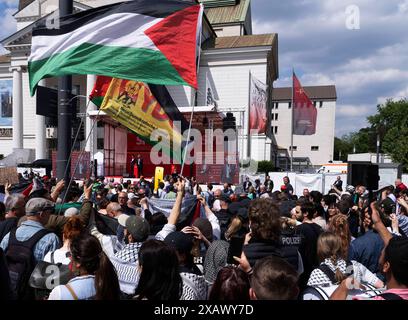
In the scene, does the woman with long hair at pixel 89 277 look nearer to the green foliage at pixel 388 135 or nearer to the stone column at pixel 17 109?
the green foliage at pixel 388 135

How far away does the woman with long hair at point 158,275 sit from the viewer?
2.23 metres

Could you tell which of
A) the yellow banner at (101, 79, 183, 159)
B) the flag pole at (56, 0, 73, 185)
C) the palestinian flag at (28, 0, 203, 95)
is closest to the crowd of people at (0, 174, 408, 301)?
the flag pole at (56, 0, 73, 185)

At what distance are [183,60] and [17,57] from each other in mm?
43213

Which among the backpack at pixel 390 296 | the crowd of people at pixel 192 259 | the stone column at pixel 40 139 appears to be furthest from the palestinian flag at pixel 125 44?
the stone column at pixel 40 139

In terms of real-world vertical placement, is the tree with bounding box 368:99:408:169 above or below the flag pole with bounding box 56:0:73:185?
above

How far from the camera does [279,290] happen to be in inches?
76.6

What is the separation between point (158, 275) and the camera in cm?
227

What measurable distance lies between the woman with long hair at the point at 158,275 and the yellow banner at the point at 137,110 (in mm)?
4019

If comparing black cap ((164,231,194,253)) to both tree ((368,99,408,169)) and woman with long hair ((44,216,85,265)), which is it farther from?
tree ((368,99,408,169))

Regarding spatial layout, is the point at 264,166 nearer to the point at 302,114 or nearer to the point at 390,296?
the point at 302,114

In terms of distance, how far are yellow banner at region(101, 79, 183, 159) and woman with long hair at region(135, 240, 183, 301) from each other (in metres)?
4.02

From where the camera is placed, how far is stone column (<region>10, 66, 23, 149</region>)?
1655 inches

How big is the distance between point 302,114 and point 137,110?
55.6 feet

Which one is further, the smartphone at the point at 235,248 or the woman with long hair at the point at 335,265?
the smartphone at the point at 235,248
